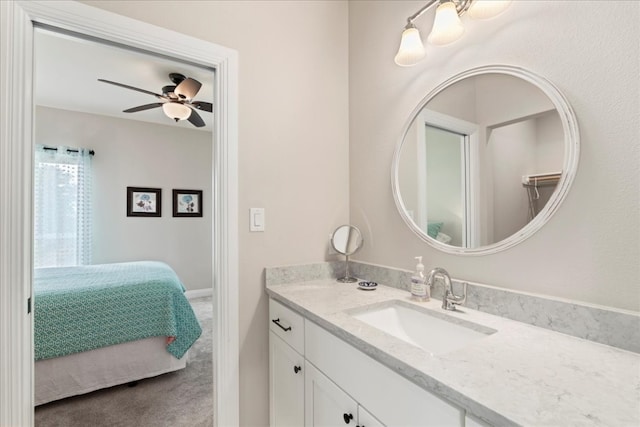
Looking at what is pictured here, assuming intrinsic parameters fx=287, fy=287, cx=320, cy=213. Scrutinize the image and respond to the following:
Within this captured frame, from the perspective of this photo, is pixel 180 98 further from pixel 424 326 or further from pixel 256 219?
pixel 424 326

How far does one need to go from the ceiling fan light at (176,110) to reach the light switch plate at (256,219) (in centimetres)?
201

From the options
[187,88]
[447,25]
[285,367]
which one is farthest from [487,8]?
[187,88]

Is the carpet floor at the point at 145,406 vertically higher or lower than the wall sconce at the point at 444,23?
lower

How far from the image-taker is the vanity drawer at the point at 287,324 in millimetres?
1176

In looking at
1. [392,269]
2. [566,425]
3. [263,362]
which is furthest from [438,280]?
[263,362]

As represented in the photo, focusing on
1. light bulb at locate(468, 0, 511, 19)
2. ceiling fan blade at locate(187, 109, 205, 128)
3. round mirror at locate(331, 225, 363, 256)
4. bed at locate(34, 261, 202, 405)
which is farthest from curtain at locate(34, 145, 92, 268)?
light bulb at locate(468, 0, 511, 19)

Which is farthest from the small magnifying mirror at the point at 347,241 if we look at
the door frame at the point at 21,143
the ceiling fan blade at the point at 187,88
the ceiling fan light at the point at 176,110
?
the ceiling fan light at the point at 176,110

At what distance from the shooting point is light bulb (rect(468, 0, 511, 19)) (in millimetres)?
957

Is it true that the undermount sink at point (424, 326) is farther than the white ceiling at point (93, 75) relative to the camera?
No

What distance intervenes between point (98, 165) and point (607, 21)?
16.0 ft

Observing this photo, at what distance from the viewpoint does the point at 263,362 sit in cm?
145

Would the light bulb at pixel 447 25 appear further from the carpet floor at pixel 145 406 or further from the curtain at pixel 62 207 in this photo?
the curtain at pixel 62 207

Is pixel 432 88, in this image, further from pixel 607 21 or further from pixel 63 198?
pixel 63 198

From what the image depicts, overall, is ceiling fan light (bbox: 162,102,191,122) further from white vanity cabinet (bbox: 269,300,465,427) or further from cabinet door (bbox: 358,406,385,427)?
cabinet door (bbox: 358,406,385,427)
